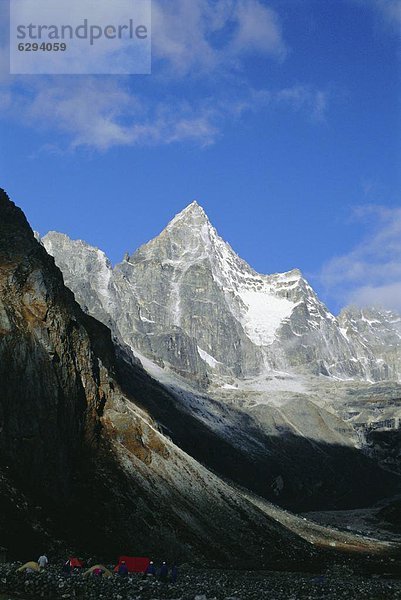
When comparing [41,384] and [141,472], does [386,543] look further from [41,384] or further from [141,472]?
[41,384]

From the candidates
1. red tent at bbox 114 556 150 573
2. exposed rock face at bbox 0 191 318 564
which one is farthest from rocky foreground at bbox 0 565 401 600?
exposed rock face at bbox 0 191 318 564

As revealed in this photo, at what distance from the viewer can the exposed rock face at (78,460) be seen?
82.0 meters

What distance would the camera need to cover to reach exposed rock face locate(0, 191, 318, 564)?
8200 cm

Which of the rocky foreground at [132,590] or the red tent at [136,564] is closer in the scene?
the rocky foreground at [132,590]

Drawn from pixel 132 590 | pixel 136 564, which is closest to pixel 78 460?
pixel 136 564

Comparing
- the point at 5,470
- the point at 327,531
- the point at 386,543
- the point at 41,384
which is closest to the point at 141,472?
the point at 41,384

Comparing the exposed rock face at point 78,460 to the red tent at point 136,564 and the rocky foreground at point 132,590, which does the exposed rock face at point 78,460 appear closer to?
the red tent at point 136,564

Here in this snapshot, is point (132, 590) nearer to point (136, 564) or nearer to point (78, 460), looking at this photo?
point (136, 564)

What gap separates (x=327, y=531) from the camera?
505 feet

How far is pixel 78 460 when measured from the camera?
98.3m

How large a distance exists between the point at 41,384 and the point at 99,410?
19996 millimetres

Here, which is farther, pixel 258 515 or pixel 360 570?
pixel 258 515

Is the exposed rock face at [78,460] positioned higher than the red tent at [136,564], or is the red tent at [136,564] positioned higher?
the exposed rock face at [78,460]

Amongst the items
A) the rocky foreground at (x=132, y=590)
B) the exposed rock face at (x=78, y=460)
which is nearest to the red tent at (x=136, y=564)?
the rocky foreground at (x=132, y=590)
